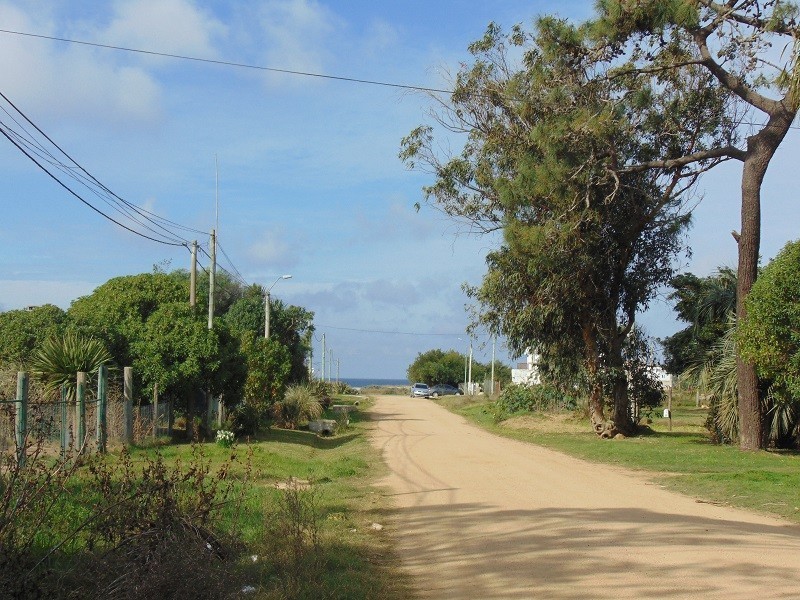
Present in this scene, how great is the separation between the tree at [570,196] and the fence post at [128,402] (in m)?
13.0

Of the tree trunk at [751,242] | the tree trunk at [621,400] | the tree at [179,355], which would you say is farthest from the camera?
the tree trunk at [621,400]

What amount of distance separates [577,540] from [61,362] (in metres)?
13.1

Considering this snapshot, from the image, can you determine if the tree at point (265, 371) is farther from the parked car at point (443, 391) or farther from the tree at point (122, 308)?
the parked car at point (443, 391)

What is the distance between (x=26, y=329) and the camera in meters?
23.3

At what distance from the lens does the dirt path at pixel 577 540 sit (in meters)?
8.25

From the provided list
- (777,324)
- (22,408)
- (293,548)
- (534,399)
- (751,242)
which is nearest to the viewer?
A: (293,548)

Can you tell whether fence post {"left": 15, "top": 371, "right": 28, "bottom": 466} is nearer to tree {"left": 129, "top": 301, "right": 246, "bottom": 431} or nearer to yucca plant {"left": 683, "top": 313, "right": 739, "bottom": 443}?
tree {"left": 129, "top": 301, "right": 246, "bottom": 431}

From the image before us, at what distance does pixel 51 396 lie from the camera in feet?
61.6

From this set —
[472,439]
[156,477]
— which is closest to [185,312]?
[472,439]

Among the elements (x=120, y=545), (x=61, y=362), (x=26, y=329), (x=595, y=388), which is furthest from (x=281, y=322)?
(x=120, y=545)

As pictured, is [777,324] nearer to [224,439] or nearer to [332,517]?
[332,517]

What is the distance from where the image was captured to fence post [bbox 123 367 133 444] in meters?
20.7

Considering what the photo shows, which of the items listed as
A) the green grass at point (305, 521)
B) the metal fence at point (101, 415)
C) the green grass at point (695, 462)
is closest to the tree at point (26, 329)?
the metal fence at point (101, 415)

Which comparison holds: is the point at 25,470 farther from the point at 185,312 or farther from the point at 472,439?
the point at 472,439
